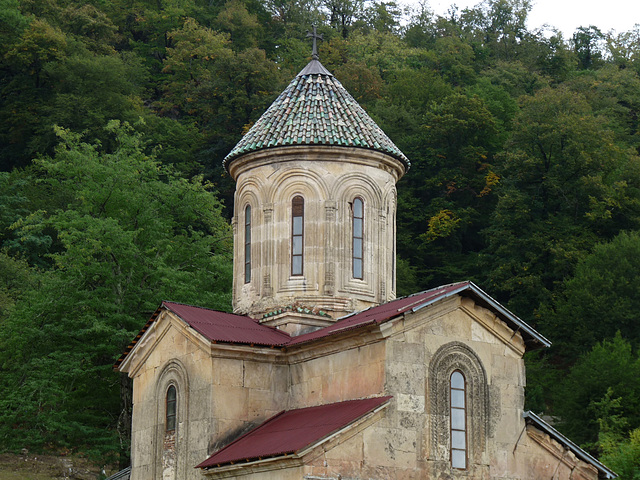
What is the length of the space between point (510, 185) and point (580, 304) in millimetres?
8754

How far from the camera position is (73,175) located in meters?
38.8

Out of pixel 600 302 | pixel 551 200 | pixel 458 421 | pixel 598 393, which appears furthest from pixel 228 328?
pixel 551 200

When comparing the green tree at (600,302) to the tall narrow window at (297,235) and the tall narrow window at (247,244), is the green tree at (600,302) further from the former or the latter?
the tall narrow window at (297,235)

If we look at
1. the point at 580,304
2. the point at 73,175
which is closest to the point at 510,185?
the point at 580,304

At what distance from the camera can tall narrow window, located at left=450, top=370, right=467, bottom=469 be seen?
18.6 metres

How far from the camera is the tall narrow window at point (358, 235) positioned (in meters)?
22.4

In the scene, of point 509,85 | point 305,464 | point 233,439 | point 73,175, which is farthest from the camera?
point 509,85

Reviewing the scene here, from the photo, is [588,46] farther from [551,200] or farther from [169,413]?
[169,413]

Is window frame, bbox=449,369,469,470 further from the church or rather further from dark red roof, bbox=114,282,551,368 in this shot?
dark red roof, bbox=114,282,551,368

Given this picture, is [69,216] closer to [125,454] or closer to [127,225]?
[127,225]

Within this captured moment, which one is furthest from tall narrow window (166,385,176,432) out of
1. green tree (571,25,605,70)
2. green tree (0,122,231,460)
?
green tree (571,25,605,70)

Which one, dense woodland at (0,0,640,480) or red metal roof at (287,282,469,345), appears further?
dense woodland at (0,0,640,480)

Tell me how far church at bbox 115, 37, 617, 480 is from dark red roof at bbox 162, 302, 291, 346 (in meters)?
0.05

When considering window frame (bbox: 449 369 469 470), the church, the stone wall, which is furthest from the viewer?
the stone wall
